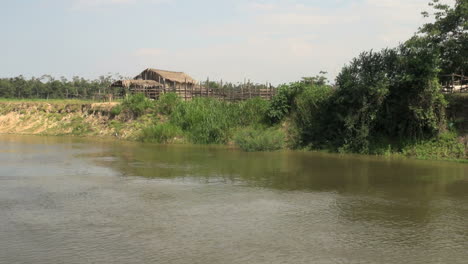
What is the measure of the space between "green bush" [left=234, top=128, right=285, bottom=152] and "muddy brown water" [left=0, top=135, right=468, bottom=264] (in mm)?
4307

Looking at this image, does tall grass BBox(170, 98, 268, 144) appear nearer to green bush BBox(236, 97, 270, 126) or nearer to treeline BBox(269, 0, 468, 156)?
green bush BBox(236, 97, 270, 126)

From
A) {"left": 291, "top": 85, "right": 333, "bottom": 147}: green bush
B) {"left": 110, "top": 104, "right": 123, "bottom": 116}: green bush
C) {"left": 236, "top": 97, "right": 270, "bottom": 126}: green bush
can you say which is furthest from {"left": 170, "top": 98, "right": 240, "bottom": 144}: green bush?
{"left": 110, "top": 104, "right": 123, "bottom": 116}: green bush

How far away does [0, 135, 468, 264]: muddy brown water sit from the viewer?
771 centimetres

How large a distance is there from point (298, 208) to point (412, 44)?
43.0ft

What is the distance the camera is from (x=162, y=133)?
2702 cm

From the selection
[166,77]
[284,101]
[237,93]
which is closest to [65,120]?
[166,77]

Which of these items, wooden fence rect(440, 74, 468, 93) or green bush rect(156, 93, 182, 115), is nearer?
wooden fence rect(440, 74, 468, 93)

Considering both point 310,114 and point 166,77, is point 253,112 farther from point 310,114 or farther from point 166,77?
point 166,77

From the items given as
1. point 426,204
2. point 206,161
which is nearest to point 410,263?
point 426,204

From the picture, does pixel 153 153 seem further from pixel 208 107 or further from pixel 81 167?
pixel 208 107

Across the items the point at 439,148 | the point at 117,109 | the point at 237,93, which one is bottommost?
the point at 439,148

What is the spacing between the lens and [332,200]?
11633mm

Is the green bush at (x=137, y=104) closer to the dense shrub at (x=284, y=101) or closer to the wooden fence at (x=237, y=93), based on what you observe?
the wooden fence at (x=237, y=93)

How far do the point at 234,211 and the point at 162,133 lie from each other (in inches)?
675
